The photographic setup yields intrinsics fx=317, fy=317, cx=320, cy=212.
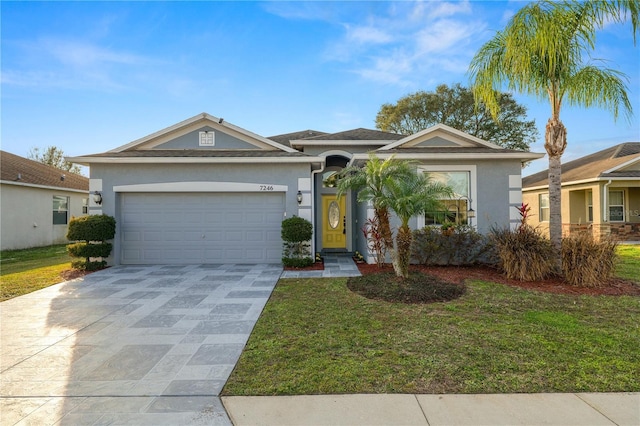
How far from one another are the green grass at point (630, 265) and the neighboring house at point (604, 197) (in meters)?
2.12

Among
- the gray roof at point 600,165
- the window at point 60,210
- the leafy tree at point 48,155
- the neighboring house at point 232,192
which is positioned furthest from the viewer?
the leafy tree at point 48,155

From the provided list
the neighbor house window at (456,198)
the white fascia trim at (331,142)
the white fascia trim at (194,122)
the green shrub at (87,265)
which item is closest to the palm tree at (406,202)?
the neighbor house window at (456,198)

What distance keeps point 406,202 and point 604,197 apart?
14.4 meters

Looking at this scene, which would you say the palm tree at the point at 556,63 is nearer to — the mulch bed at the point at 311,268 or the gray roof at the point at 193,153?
the gray roof at the point at 193,153

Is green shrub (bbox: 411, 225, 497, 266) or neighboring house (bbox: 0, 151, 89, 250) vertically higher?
neighboring house (bbox: 0, 151, 89, 250)

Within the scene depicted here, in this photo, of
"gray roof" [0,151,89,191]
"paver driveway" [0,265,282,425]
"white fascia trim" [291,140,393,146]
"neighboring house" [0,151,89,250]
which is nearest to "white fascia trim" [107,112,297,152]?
"white fascia trim" [291,140,393,146]

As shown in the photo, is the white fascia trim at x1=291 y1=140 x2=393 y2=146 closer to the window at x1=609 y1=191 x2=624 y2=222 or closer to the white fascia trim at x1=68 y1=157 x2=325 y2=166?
the white fascia trim at x1=68 y1=157 x2=325 y2=166

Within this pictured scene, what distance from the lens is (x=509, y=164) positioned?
31.1ft

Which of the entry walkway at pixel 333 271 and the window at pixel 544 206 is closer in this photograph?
the entry walkway at pixel 333 271

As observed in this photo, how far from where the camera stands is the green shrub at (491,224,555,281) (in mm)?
7289

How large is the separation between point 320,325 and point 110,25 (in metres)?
10.2

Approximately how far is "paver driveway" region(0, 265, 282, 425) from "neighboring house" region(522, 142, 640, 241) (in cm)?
1504

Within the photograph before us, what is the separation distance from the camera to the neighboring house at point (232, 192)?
9.49m

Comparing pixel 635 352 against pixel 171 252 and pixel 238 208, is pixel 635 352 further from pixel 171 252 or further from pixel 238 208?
pixel 171 252
